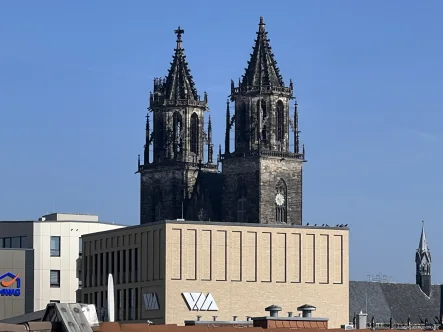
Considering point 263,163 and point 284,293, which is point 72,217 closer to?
point 263,163

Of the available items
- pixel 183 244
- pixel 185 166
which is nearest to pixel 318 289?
pixel 183 244

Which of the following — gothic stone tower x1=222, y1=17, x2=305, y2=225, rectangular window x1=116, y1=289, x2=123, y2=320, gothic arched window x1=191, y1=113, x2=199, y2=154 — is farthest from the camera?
gothic arched window x1=191, y1=113, x2=199, y2=154

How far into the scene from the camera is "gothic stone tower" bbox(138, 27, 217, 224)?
159 meters

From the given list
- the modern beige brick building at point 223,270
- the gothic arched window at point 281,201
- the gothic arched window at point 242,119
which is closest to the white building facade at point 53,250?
the modern beige brick building at point 223,270

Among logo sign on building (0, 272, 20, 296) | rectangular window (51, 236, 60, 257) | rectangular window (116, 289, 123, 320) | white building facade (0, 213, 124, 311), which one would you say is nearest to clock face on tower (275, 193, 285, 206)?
white building facade (0, 213, 124, 311)

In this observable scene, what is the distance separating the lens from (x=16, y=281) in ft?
447

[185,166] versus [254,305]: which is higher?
[185,166]

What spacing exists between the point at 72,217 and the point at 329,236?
118ft

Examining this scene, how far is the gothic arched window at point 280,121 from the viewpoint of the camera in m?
157

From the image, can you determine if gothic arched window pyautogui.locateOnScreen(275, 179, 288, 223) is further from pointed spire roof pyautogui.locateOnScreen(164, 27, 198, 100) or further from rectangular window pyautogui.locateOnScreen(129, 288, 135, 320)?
rectangular window pyautogui.locateOnScreen(129, 288, 135, 320)

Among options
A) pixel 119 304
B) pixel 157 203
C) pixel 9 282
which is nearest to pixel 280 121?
pixel 157 203

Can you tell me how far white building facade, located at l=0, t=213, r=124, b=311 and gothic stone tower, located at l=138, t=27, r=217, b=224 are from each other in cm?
1779

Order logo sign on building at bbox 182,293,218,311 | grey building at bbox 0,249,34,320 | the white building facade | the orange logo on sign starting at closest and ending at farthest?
logo sign on building at bbox 182,293,218,311 → grey building at bbox 0,249,34,320 → the orange logo on sign → the white building facade

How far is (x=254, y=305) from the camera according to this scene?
118m
